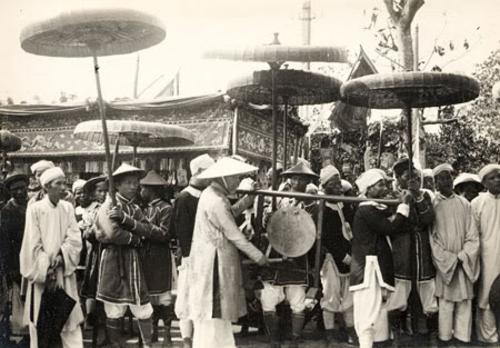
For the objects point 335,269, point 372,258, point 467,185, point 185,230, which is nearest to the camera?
point 372,258

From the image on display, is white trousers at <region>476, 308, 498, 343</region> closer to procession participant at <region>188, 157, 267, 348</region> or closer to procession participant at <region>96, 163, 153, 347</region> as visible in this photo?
procession participant at <region>188, 157, 267, 348</region>

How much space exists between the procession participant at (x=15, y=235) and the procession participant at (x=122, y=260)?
0.85 meters

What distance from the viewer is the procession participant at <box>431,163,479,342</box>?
5805mm

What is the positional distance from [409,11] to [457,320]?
154 inches

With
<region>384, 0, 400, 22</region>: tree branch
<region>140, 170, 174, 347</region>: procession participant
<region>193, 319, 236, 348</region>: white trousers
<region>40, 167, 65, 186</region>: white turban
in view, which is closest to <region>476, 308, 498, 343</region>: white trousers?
<region>193, 319, 236, 348</region>: white trousers

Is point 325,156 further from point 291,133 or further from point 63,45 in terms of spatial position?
point 63,45

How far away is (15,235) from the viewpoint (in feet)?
17.9

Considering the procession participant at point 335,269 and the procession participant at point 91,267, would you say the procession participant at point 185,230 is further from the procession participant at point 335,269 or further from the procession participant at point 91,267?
the procession participant at point 335,269

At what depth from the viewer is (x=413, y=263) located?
5742 mm

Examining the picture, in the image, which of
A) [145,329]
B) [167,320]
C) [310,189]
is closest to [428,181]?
[310,189]

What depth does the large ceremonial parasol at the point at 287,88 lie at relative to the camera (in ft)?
18.5

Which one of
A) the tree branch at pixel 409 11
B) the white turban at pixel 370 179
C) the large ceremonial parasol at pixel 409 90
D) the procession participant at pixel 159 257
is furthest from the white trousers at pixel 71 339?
the tree branch at pixel 409 11

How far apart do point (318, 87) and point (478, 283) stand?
103 inches

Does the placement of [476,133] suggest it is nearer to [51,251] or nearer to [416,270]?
[416,270]
